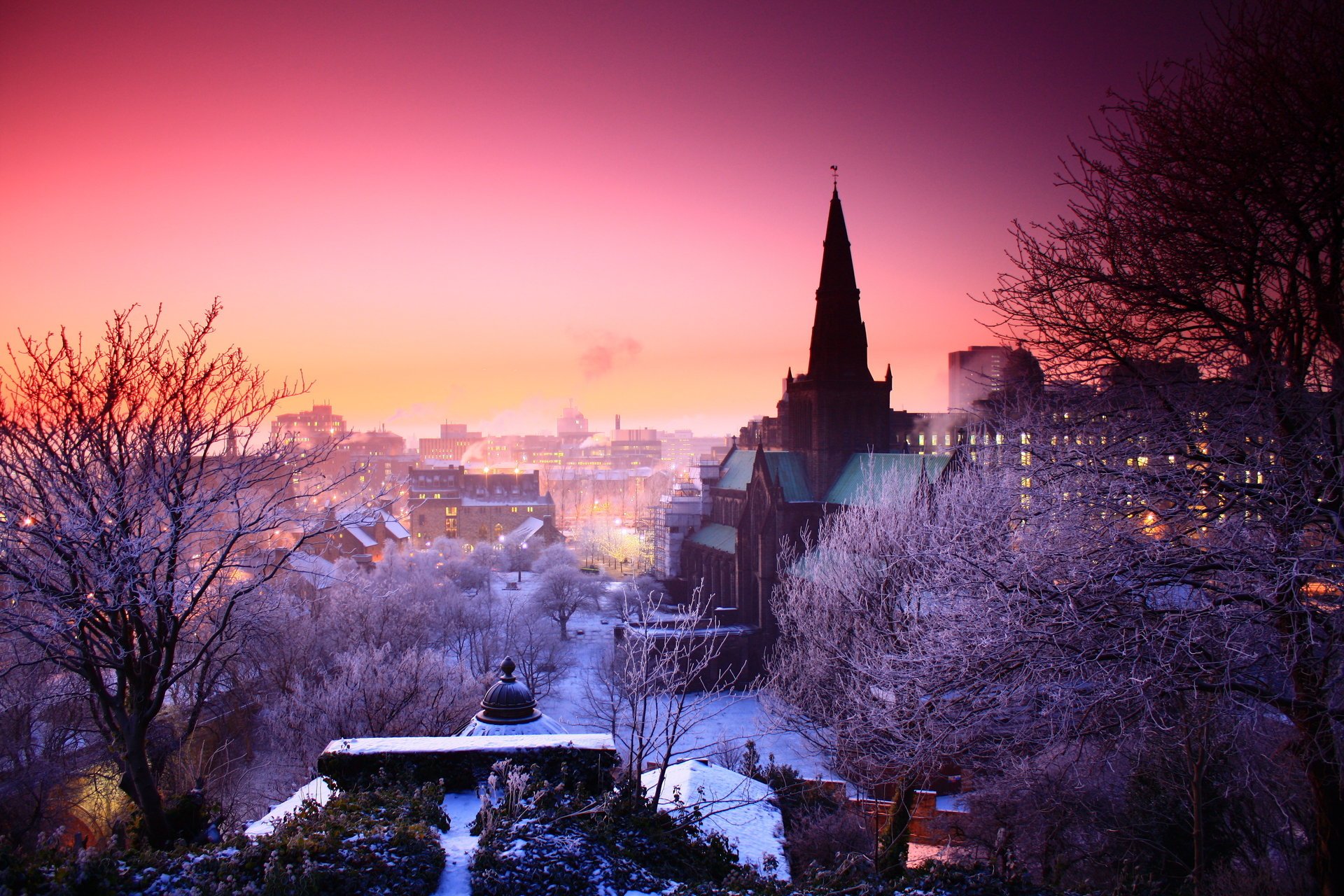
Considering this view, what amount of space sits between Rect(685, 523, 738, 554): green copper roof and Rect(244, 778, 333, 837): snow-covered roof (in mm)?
27729

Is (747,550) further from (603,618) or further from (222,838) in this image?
(222,838)

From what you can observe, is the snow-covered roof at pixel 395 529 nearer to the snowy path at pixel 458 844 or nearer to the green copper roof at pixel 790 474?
the green copper roof at pixel 790 474

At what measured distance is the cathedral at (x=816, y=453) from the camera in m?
34.7

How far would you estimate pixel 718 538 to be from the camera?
4341cm

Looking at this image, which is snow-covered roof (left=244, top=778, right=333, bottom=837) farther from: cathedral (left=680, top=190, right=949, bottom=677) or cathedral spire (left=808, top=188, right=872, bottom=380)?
cathedral spire (left=808, top=188, right=872, bottom=380)

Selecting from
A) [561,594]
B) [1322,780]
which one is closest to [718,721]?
[561,594]

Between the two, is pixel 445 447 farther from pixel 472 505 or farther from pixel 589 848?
pixel 589 848

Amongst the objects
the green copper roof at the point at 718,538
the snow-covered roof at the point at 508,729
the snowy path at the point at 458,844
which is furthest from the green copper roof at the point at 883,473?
the snowy path at the point at 458,844

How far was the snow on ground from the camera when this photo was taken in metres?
23.8

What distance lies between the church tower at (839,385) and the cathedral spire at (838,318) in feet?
0.11

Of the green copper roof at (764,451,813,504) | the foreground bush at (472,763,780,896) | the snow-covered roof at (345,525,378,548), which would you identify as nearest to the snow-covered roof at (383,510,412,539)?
the snow-covered roof at (345,525,378,548)

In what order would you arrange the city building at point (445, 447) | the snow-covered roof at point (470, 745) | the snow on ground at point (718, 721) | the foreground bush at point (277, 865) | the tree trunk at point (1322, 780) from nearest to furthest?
the foreground bush at point (277, 865) < the tree trunk at point (1322, 780) < the snow-covered roof at point (470, 745) < the snow on ground at point (718, 721) < the city building at point (445, 447)

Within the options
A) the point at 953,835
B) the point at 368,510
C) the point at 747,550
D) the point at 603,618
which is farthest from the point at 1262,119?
the point at 603,618

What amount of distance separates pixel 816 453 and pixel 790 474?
165 cm
